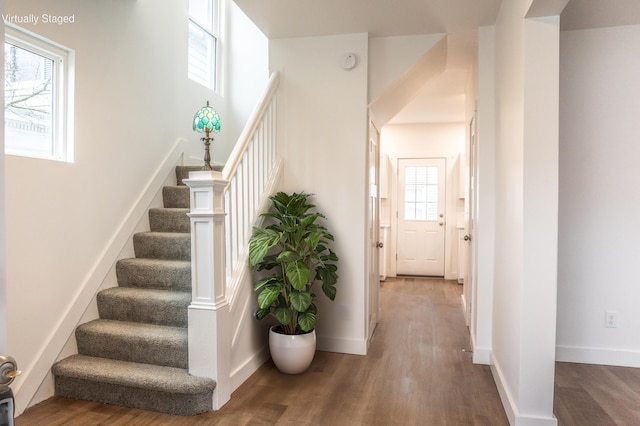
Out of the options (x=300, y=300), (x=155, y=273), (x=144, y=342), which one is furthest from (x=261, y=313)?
(x=155, y=273)

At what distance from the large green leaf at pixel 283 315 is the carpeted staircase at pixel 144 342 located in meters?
0.59

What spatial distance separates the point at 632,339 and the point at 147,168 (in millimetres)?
4114

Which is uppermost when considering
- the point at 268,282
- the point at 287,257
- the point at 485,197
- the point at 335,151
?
the point at 335,151

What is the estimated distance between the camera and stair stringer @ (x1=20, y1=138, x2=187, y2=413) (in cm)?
239

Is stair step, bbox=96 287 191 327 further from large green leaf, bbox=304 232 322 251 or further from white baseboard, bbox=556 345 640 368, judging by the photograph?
white baseboard, bbox=556 345 640 368

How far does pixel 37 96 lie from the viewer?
102 inches

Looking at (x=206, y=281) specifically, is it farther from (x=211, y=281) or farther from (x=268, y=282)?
(x=268, y=282)

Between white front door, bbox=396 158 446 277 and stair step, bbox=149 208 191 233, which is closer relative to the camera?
stair step, bbox=149 208 191 233

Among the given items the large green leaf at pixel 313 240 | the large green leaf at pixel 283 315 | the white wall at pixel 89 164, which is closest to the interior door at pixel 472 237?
the large green leaf at pixel 313 240

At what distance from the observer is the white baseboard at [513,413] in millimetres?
2090

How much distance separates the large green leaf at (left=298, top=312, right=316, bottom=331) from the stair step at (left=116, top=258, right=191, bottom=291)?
2.72ft

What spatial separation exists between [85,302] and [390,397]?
2136 mm

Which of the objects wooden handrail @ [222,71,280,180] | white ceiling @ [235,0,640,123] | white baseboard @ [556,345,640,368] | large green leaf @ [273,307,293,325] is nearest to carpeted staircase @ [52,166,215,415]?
large green leaf @ [273,307,293,325]

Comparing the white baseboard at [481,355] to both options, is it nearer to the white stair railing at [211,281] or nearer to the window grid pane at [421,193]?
the white stair railing at [211,281]
